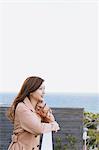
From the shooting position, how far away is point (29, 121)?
196cm

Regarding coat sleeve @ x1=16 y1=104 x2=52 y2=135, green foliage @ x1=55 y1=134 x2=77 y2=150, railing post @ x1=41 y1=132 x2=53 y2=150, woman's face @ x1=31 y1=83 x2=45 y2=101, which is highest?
woman's face @ x1=31 y1=83 x2=45 y2=101

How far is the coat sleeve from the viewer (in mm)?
1959

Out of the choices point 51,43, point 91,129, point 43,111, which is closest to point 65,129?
point 91,129

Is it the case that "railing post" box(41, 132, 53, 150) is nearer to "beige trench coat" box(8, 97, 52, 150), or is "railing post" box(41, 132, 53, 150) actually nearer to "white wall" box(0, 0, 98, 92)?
"beige trench coat" box(8, 97, 52, 150)

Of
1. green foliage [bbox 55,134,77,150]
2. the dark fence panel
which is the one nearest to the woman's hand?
the dark fence panel

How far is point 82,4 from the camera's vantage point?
3936mm

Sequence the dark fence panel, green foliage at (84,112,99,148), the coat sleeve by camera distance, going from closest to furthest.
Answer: the coat sleeve < the dark fence panel < green foliage at (84,112,99,148)

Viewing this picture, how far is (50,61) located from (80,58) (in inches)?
12.3

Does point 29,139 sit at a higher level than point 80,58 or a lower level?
lower

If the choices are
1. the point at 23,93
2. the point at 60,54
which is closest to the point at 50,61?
the point at 60,54

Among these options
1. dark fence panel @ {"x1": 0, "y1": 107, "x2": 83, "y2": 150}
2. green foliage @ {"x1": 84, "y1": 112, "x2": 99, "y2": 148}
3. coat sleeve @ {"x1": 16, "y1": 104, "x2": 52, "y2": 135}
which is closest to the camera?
coat sleeve @ {"x1": 16, "y1": 104, "x2": 52, "y2": 135}

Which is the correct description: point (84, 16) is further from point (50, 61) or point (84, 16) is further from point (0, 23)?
point (0, 23)

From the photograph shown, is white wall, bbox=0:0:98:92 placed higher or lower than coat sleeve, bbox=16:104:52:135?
higher

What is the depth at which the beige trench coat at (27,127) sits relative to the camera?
196cm
